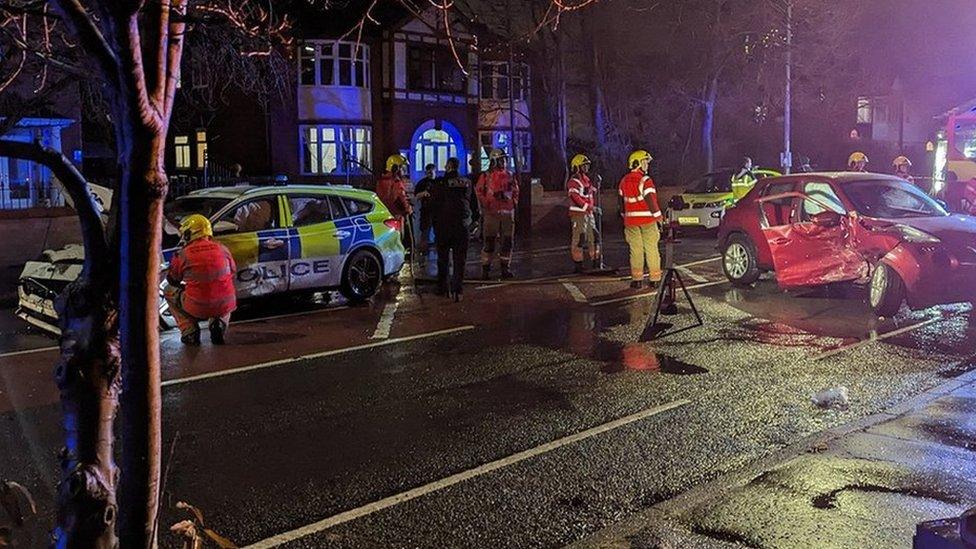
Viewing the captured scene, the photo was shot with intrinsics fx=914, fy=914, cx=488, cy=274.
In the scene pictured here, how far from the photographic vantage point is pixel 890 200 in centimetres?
1198

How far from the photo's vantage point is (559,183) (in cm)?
3612

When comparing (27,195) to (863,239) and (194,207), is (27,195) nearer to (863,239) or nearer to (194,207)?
(194,207)

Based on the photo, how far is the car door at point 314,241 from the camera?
12.1 m

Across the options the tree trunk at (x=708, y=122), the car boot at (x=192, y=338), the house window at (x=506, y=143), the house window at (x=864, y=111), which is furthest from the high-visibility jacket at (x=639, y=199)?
the house window at (x=864, y=111)

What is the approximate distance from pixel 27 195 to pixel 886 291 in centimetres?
1525

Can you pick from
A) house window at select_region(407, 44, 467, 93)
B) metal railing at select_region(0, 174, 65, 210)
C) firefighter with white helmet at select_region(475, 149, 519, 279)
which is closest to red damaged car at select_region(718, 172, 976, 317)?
firefighter with white helmet at select_region(475, 149, 519, 279)

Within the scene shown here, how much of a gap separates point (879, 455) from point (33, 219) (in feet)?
52.6

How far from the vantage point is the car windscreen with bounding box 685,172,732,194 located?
24359mm

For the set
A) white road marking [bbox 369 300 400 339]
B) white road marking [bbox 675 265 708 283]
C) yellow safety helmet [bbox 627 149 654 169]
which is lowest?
white road marking [bbox 369 300 400 339]

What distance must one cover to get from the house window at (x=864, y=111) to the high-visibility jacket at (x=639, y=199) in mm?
45204

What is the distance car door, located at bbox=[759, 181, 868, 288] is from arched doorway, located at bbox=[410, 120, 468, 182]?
24.5 m

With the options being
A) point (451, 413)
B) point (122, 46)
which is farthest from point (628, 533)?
point (122, 46)

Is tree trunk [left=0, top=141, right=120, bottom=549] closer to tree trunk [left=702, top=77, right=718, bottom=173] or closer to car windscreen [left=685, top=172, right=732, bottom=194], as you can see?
car windscreen [left=685, top=172, right=732, bottom=194]

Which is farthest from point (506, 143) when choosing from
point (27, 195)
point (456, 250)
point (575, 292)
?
point (456, 250)
